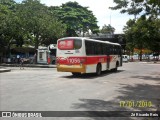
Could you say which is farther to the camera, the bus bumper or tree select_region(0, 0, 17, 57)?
tree select_region(0, 0, 17, 57)

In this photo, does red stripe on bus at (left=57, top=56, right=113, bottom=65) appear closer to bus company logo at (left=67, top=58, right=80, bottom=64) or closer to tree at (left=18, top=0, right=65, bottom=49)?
bus company logo at (left=67, top=58, right=80, bottom=64)

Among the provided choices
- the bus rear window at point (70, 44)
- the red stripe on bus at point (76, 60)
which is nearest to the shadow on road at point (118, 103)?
the red stripe on bus at point (76, 60)

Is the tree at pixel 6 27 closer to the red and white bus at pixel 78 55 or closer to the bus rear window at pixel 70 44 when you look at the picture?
the red and white bus at pixel 78 55

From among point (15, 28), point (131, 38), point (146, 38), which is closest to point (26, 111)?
point (15, 28)

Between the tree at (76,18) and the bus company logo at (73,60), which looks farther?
the tree at (76,18)

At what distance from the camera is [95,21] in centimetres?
7238

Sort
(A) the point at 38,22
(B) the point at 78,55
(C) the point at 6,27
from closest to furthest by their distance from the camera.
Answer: (B) the point at 78,55, (C) the point at 6,27, (A) the point at 38,22

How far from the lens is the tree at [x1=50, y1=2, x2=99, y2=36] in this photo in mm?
63281

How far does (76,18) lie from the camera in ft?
214

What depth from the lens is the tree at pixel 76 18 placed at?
2491 inches
